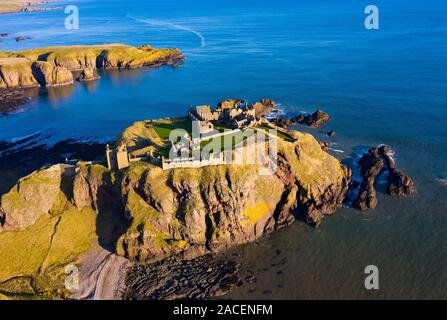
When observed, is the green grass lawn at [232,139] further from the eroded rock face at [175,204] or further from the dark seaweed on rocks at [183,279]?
the dark seaweed on rocks at [183,279]

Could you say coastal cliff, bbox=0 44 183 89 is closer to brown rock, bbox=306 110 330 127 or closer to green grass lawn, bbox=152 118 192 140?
green grass lawn, bbox=152 118 192 140

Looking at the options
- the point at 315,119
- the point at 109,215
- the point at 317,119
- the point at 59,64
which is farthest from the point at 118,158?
the point at 59,64

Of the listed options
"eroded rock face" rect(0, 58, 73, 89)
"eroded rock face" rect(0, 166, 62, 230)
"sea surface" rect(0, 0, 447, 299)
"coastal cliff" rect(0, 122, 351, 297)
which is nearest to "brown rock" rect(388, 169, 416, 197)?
"sea surface" rect(0, 0, 447, 299)

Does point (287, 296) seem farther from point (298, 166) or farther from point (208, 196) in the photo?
point (298, 166)

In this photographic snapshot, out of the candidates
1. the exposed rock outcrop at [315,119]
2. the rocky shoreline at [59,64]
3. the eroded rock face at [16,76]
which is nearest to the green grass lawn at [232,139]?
the exposed rock outcrop at [315,119]

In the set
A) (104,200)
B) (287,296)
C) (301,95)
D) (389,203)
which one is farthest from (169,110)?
(287,296)

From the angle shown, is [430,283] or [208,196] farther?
[208,196]

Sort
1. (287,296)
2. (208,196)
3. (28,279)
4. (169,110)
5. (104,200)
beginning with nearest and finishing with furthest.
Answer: (287,296) → (28,279) → (208,196) → (104,200) → (169,110)
